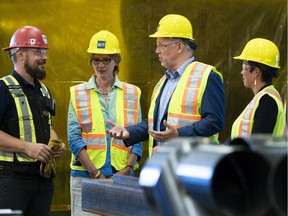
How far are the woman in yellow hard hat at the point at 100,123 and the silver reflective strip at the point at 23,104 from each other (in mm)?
617

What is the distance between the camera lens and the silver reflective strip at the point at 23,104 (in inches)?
242

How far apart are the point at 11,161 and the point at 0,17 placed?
2.47 m

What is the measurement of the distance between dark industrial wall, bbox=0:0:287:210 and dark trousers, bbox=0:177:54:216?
2.04 m

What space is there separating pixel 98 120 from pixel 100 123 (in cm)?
4

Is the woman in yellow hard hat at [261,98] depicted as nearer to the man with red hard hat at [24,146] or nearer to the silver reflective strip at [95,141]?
the silver reflective strip at [95,141]

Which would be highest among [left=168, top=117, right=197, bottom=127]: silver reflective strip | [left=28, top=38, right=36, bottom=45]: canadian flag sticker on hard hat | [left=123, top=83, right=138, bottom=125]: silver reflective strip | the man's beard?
[left=28, top=38, right=36, bottom=45]: canadian flag sticker on hard hat

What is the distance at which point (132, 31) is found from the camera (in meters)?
8.43

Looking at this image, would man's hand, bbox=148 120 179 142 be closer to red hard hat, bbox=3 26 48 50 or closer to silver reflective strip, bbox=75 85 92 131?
silver reflective strip, bbox=75 85 92 131

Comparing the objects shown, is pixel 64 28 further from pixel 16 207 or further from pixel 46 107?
pixel 16 207

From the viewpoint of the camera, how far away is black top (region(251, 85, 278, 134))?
207 inches

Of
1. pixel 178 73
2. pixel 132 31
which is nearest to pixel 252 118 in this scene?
pixel 178 73

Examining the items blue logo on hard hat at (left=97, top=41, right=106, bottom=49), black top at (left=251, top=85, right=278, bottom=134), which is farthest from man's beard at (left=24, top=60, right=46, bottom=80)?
black top at (left=251, top=85, right=278, bottom=134)

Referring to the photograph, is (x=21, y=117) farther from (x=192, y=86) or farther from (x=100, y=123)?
(x=192, y=86)

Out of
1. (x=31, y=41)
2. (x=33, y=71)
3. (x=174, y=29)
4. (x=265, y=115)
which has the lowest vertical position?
(x=265, y=115)
